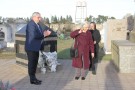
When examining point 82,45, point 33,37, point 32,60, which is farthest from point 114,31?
point 33,37

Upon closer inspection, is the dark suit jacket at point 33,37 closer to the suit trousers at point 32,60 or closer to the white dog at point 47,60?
the suit trousers at point 32,60

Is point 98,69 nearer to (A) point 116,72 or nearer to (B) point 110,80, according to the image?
(A) point 116,72

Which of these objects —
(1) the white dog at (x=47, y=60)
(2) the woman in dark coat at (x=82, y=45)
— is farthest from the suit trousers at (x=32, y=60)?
(1) the white dog at (x=47, y=60)

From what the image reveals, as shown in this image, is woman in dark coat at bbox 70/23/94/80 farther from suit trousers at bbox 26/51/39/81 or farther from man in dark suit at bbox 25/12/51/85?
suit trousers at bbox 26/51/39/81

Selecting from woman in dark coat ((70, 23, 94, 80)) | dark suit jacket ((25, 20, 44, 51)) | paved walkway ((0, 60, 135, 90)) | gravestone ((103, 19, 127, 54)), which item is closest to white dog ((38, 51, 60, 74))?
paved walkway ((0, 60, 135, 90))

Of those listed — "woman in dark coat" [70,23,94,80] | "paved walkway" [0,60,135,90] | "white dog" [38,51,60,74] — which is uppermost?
"woman in dark coat" [70,23,94,80]

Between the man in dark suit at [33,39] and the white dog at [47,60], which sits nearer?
the man in dark suit at [33,39]

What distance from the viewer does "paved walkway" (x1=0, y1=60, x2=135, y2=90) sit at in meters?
8.70

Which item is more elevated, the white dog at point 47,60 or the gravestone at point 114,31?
the gravestone at point 114,31

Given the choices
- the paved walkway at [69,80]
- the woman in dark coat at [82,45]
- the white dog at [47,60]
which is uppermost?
the woman in dark coat at [82,45]

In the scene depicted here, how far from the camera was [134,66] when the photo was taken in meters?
11.0

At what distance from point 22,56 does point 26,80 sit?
204cm

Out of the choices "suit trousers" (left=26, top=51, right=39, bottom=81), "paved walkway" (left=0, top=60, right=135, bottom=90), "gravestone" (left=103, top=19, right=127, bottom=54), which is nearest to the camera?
"paved walkway" (left=0, top=60, right=135, bottom=90)

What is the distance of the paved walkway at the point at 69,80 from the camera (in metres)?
8.70
